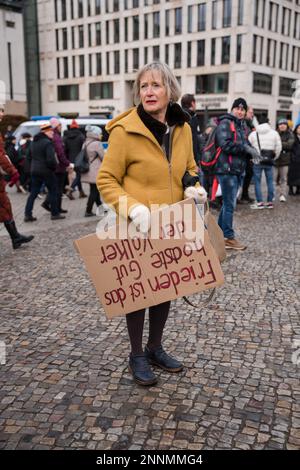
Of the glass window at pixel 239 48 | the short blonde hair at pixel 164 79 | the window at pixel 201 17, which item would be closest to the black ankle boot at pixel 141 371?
the short blonde hair at pixel 164 79

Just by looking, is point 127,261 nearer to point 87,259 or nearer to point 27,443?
point 87,259

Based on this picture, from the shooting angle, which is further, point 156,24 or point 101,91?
point 101,91

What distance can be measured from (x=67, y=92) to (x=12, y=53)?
10.2m

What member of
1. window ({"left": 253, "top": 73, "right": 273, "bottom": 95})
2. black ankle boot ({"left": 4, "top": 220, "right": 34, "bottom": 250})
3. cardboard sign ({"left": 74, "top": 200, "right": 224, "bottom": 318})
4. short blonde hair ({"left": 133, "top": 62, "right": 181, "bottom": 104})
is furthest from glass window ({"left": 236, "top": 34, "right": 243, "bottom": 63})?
cardboard sign ({"left": 74, "top": 200, "right": 224, "bottom": 318})

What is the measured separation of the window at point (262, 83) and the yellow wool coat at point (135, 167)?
153 ft

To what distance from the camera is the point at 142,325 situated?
312cm

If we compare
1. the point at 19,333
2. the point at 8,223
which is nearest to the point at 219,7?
the point at 8,223

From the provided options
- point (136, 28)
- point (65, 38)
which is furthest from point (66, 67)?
point (136, 28)

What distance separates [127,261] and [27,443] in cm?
114

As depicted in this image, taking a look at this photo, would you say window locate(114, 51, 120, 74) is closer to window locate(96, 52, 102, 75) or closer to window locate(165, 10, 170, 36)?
window locate(96, 52, 102, 75)

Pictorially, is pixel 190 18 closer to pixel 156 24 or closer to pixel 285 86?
pixel 156 24

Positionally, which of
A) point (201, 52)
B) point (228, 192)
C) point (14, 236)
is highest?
point (201, 52)

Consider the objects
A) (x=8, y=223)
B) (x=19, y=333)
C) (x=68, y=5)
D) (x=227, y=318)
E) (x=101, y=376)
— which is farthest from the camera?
(x=68, y=5)
